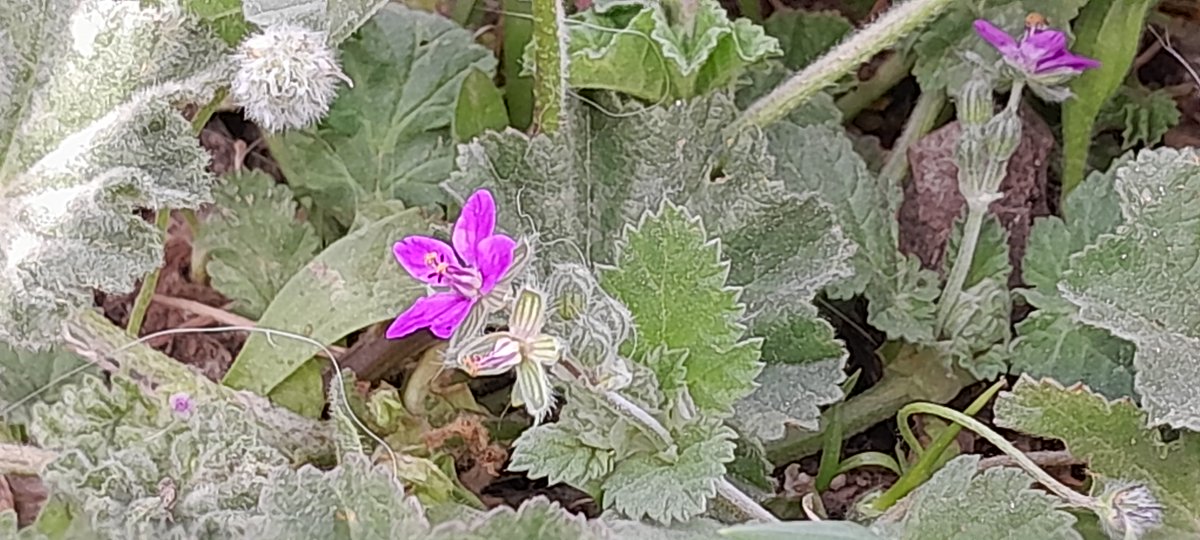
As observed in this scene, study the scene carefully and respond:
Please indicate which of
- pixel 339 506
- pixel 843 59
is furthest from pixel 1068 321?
pixel 339 506

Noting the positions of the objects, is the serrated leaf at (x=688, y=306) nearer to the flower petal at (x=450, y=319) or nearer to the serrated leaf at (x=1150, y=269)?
the flower petal at (x=450, y=319)

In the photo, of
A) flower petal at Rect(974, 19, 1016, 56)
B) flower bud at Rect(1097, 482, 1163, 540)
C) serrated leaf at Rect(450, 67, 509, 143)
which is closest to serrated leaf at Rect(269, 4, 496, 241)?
serrated leaf at Rect(450, 67, 509, 143)

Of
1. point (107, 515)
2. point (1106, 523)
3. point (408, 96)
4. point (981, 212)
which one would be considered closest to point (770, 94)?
point (981, 212)

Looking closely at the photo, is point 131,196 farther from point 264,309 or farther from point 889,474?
point 889,474

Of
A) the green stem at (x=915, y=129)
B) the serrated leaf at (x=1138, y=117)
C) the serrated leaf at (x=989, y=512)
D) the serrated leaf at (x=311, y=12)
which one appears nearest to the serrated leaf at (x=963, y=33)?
the green stem at (x=915, y=129)

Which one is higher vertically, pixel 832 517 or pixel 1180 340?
pixel 1180 340

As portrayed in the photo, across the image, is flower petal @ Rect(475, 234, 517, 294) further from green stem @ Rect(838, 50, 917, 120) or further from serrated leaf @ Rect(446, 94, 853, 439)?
green stem @ Rect(838, 50, 917, 120)
